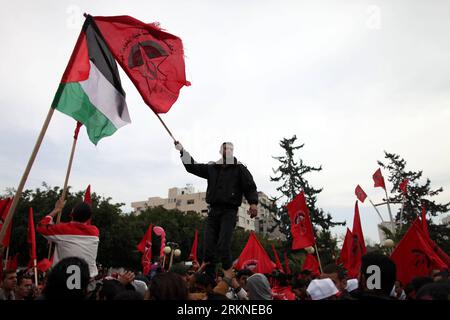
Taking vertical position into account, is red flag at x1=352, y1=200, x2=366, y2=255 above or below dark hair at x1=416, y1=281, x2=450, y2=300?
above

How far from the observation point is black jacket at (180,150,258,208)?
502cm

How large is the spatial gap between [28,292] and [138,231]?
3306 cm

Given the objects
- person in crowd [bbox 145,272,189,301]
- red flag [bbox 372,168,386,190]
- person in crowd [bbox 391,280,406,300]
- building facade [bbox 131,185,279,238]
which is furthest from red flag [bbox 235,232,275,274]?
building facade [bbox 131,185,279,238]

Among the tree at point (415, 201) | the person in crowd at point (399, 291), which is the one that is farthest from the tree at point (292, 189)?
the person in crowd at point (399, 291)

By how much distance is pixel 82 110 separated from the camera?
17.6 ft

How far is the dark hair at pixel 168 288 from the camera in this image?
2.66 meters

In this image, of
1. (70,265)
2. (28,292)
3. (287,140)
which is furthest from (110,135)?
(287,140)

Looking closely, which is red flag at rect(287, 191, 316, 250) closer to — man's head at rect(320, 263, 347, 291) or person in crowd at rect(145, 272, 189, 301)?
man's head at rect(320, 263, 347, 291)

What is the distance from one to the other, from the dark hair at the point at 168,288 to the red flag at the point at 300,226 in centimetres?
778

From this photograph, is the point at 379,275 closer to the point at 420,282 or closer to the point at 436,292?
the point at 436,292

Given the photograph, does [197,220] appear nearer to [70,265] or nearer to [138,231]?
[138,231]

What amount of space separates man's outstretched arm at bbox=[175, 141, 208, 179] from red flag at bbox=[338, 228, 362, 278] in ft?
14.9

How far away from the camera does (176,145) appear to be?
18.1ft
